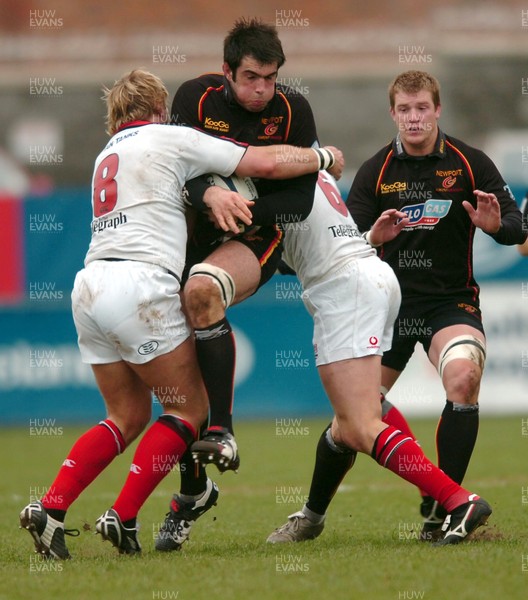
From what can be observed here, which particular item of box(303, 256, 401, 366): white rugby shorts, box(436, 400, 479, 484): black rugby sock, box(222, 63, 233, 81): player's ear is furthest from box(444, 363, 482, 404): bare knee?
box(222, 63, 233, 81): player's ear

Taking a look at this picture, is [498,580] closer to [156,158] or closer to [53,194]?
[156,158]

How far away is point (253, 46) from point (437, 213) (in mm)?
1607

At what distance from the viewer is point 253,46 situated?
18.5 ft

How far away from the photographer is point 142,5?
26.1 metres

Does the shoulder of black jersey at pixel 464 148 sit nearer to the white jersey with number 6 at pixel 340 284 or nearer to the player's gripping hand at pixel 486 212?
the player's gripping hand at pixel 486 212

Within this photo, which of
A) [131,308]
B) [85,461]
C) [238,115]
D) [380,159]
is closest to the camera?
[131,308]

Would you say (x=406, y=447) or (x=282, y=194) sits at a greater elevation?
(x=282, y=194)

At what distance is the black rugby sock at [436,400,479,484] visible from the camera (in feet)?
20.0

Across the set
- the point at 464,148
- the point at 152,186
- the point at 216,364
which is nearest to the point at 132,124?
the point at 152,186

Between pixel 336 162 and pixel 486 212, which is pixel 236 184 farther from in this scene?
pixel 486 212

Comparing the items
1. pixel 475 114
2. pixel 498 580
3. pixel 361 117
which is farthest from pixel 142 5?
pixel 498 580

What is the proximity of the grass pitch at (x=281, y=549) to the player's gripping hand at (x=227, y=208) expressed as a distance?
157 cm

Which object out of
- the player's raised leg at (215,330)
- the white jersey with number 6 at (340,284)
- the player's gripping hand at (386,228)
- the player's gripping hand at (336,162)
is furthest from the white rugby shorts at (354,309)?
the player's raised leg at (215,330)

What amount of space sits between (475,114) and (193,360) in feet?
63.8
